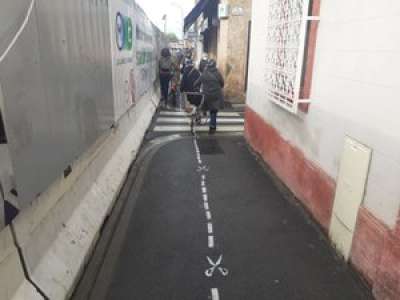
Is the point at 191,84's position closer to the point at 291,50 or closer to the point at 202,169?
the point at 202,169

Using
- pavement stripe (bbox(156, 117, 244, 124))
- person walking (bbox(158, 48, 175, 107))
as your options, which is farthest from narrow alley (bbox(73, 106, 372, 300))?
person walking (bbox(158, 48, 175, 107))

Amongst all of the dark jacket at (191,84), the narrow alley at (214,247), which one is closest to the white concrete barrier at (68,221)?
the narrow alley at (214,247)

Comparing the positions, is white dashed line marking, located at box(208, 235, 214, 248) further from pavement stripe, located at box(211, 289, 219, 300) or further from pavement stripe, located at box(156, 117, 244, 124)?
pavement stripe, located at box(156, 117, 244, 124)

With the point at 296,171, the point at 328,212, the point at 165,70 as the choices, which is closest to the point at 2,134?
the point at 328,212

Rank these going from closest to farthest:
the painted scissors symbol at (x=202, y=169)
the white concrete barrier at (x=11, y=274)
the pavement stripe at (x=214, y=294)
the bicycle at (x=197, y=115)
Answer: the white concrete barrier at (x=11, y=274) < the pavement stripe at (x=214, y=294) < the painted scissors symbol at (x=202, y=169) < the bicycle at (x=197, y=115)

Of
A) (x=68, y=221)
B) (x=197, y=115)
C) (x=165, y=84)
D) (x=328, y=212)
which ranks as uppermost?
(x=165, y=84)

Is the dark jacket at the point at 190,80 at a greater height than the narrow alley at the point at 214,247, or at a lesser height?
greater

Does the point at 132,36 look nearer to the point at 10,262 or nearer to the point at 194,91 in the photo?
the point at 194,91

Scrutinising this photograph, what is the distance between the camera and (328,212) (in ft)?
12.8

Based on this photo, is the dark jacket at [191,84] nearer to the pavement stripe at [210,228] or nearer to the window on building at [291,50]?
the window on building at [291,50]

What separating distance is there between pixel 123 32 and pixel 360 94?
3.86 metres

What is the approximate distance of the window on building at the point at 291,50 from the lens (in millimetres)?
4250

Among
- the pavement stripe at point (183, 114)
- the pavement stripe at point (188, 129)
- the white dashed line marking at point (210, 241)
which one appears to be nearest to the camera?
the white dashed line marking at point (210, 241)

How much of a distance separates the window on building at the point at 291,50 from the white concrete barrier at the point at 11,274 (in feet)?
12.1
